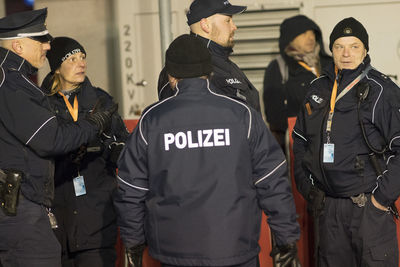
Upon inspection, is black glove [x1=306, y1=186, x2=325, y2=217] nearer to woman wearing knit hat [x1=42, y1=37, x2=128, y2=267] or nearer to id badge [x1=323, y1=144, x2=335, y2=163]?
id badge [x1=323, y1=144, x2=335, y2=163]

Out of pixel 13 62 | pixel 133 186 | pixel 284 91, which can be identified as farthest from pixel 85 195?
pixel 284 91

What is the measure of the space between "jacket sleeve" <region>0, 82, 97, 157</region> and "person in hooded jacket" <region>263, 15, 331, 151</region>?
11.0ft

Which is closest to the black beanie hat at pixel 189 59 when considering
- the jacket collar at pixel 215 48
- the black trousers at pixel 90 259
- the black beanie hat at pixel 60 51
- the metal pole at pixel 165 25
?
the jacket collar at pixel 215 48

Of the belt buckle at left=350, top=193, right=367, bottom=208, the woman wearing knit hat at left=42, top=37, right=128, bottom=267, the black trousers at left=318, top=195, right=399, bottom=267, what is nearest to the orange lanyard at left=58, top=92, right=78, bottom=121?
the woman wearing knit hat at left=42, top=37, right=128, bottom=267

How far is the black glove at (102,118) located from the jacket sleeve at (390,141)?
1769mm

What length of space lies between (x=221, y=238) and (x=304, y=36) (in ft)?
12.8

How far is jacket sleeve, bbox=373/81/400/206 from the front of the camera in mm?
4961

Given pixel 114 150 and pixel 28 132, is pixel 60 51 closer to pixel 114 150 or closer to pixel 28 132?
pixel 114 150

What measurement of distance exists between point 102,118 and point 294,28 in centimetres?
303

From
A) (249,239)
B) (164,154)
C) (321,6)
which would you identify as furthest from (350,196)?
(321,6)

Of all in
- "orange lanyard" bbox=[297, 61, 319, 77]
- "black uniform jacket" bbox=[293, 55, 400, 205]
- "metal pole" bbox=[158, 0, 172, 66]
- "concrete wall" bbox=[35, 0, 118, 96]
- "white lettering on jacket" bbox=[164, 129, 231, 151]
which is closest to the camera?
"white lettering on jacket" bbox=[164, 129, 231, 151]

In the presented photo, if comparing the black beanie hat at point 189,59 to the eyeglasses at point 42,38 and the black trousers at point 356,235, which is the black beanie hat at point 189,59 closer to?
the eyeglasses at point 42,38

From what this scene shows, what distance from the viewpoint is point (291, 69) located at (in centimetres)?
767

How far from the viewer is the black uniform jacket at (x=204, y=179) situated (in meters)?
3.99
